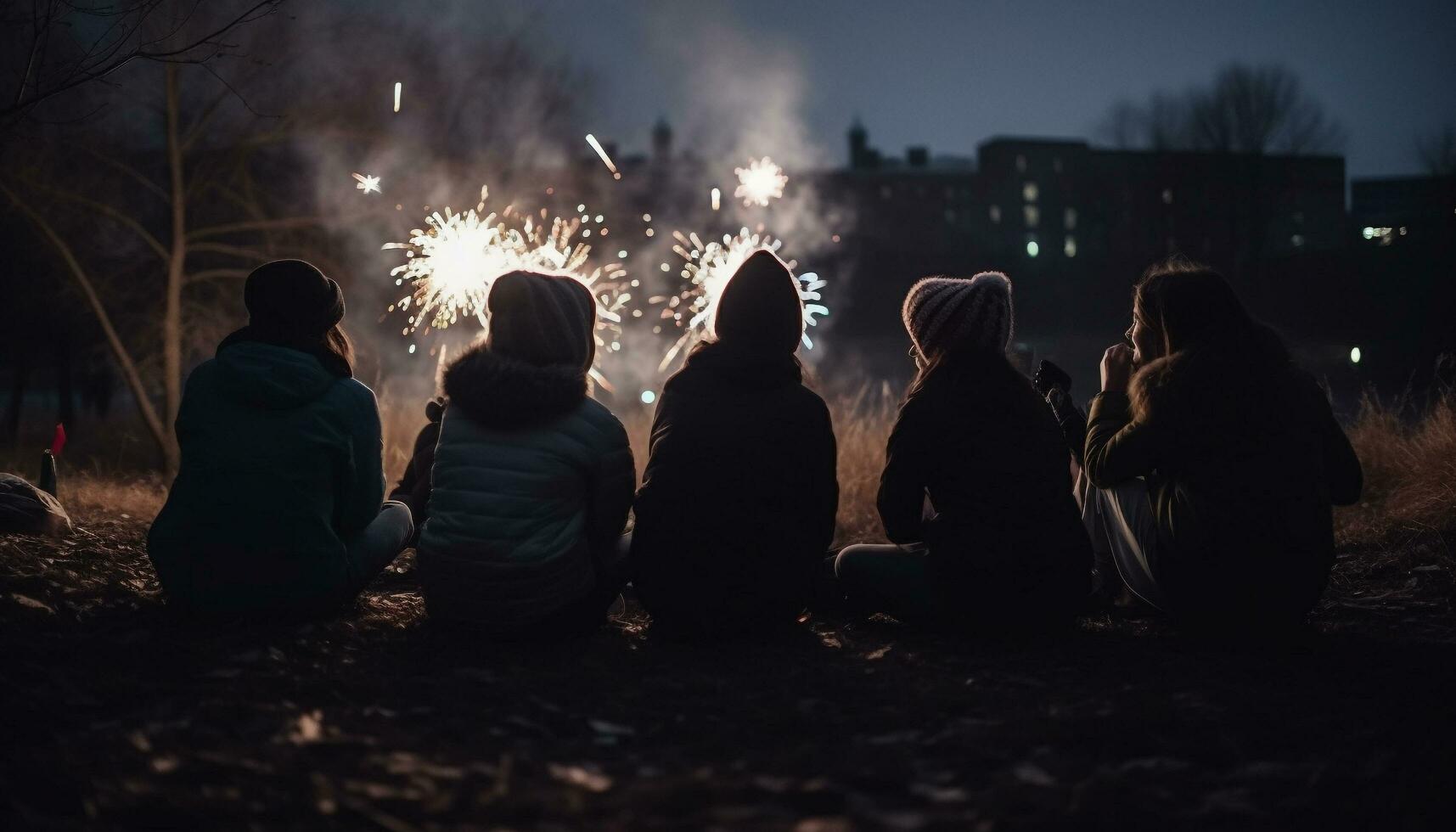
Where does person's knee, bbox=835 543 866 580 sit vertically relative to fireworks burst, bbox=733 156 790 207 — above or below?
below

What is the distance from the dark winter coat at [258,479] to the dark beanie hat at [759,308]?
4.71 feet

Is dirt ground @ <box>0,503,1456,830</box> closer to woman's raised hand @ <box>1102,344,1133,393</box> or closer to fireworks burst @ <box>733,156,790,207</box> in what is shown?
woman's raised hand @ <box>1102,344,1133,393</box>

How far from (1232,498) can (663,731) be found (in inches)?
89.2

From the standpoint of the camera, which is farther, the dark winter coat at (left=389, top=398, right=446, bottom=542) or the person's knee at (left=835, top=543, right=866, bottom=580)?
the dark winter coat at (left=389, top=398, right=446, bottom=542)

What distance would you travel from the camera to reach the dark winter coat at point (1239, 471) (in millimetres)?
4070

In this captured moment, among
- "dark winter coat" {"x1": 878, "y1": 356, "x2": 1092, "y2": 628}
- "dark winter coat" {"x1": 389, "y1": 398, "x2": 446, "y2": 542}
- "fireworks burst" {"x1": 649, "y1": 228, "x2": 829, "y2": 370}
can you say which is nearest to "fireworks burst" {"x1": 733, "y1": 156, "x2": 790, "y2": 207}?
"fireworks burst" {"x1": 649, "y1": 228, "x2": 829, "y2": 370}

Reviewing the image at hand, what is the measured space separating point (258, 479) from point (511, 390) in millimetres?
1007

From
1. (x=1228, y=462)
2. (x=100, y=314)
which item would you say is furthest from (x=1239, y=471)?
(x=100, y=314)

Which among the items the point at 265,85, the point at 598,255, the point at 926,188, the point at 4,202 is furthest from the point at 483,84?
the point at 926,188

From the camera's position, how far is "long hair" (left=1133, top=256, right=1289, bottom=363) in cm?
414

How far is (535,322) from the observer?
13.7 ft

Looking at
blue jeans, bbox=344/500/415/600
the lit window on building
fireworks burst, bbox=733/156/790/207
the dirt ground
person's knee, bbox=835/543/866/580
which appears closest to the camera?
the dirt ground

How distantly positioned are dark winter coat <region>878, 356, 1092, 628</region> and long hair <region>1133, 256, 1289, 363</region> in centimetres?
57

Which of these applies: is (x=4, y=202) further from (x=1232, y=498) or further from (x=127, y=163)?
(x=1232, y=498)
